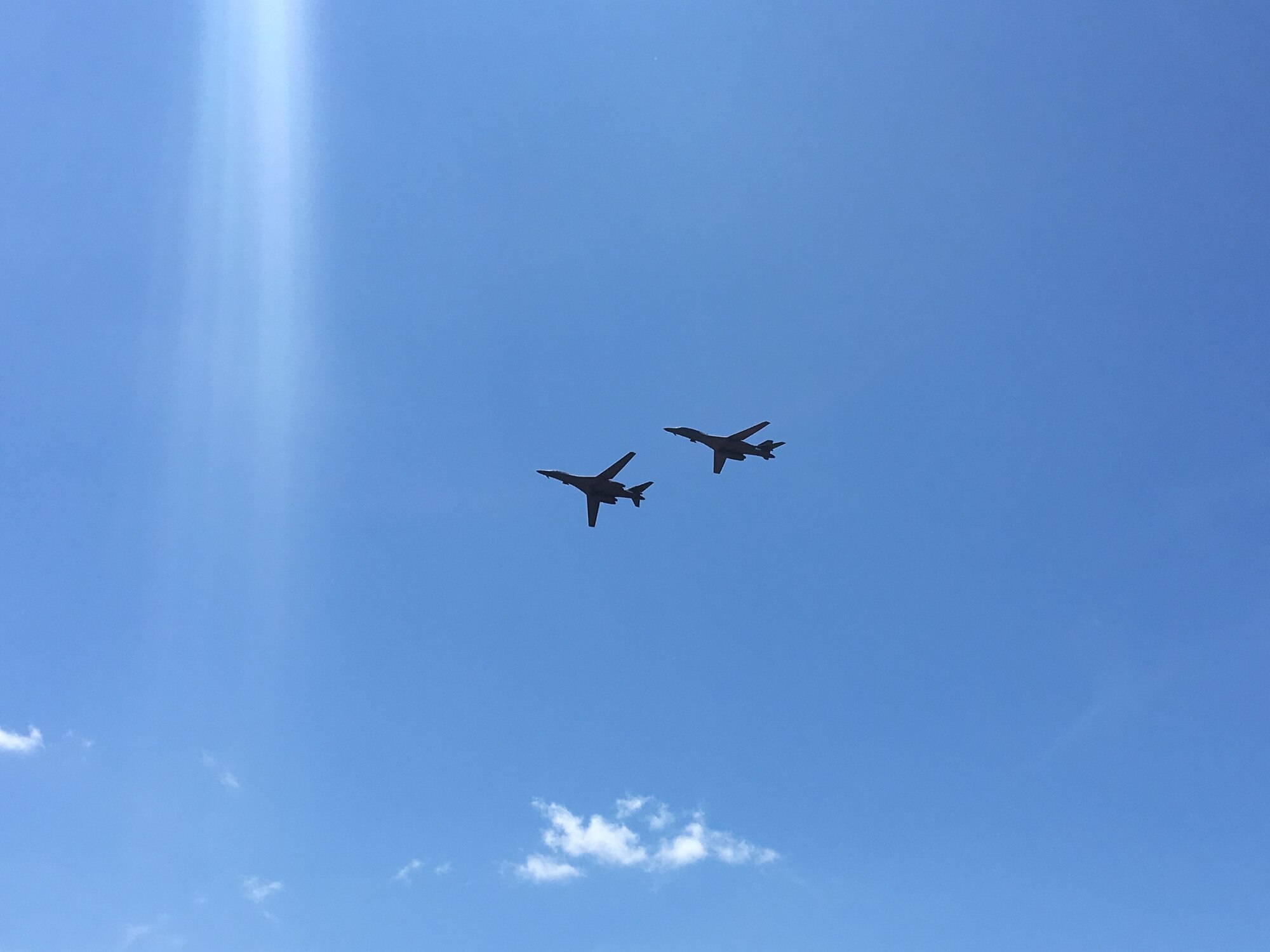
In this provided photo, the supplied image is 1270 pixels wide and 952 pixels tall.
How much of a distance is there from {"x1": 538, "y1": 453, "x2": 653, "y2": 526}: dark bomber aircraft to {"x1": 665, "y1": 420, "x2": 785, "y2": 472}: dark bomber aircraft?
28.2 ft

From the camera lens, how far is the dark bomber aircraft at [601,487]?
334 ft

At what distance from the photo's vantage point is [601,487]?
102250 millimetres

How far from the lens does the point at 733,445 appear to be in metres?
99.2

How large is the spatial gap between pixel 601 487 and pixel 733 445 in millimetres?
17388

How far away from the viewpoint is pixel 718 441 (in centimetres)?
9962

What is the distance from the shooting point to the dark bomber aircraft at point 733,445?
323 feet

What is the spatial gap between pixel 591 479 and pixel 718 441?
16.6 m

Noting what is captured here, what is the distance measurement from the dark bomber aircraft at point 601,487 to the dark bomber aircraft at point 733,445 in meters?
8.59

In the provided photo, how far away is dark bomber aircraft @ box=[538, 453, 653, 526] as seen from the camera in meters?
102

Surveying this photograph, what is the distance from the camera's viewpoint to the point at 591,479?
10212 centimetres

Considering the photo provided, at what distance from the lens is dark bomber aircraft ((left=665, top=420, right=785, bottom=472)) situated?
98500mm
